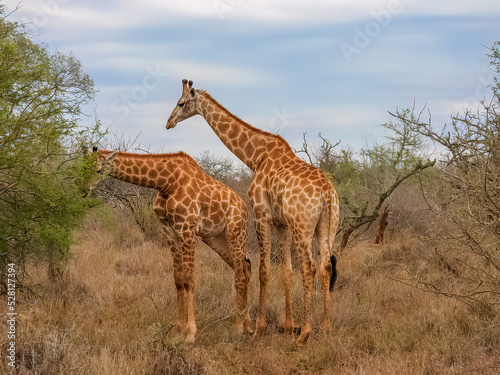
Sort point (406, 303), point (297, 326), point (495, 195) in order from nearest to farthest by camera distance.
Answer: point (495, 195)
point (297, 326)
point (406, 303)

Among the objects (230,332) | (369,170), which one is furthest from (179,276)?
(369,170)

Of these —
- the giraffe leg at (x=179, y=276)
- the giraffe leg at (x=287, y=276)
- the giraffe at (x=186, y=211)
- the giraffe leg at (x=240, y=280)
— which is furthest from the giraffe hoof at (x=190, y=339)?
the giraffe leg at (x=287, y=276)

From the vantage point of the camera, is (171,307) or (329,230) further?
(171,307)

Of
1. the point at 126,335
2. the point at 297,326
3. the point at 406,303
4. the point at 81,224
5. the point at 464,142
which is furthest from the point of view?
the point at 81,224

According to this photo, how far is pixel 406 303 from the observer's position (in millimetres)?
8633

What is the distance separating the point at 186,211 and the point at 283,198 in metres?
1.23

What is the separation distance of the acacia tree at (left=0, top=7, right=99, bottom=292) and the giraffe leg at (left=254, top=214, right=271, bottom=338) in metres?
2.32

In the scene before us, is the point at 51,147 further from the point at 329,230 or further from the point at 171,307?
the point at 329,230

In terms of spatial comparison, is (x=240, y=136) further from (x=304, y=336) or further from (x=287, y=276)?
(x=304, y=336)

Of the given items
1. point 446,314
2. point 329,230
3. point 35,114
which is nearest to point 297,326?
point 329,230

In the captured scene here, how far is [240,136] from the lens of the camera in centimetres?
820

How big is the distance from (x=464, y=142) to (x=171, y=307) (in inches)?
185

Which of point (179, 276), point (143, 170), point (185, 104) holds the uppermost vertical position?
point (185, 104)

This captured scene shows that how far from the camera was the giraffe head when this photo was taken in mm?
8266
